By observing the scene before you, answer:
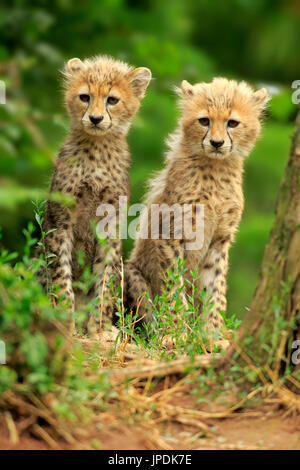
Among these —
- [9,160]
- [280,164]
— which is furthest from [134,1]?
[9,160]

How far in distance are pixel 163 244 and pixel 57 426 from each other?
7.82ft

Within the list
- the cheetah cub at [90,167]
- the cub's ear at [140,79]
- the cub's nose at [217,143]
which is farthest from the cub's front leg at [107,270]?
the cub's ear at [140,79]

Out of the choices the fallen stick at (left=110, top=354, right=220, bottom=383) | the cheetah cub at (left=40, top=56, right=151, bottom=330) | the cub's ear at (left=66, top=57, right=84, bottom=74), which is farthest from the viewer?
the cub's ear at (left=66, top=57, right=84, bottom=74)

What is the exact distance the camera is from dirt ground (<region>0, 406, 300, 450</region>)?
340 cm

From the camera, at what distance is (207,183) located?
18.4 ft

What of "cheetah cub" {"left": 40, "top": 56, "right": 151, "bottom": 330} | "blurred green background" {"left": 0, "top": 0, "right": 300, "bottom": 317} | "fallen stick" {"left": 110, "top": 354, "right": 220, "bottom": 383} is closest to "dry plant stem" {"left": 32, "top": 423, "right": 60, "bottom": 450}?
"fallen stick" {"left": 110, "top": 354, "right": 220, "bottom": 383}

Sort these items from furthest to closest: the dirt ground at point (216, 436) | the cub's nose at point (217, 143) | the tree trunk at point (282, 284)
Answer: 1. the cub's nose at point (217, 143)
2. the tree trunk at point (282, 284)
3. the dirt ground at point (216, 436)

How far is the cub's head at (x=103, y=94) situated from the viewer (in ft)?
17.8

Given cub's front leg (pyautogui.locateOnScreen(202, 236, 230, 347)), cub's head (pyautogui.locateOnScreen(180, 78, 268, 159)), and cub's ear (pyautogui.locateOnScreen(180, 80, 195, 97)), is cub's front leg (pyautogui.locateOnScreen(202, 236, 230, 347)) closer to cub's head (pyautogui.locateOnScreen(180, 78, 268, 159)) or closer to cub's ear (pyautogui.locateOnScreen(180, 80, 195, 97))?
cub's head (pyautogui.locateOnScreen(180, 78, 268, 159))

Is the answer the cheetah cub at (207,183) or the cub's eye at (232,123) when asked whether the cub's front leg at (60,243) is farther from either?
the cub's eye at (232,123)

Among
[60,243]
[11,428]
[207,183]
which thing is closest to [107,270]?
[60,243]

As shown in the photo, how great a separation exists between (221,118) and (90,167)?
85cm

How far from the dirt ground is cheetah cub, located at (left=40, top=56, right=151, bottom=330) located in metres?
1.94

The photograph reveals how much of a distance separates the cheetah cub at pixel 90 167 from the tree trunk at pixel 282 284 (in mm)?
1825
